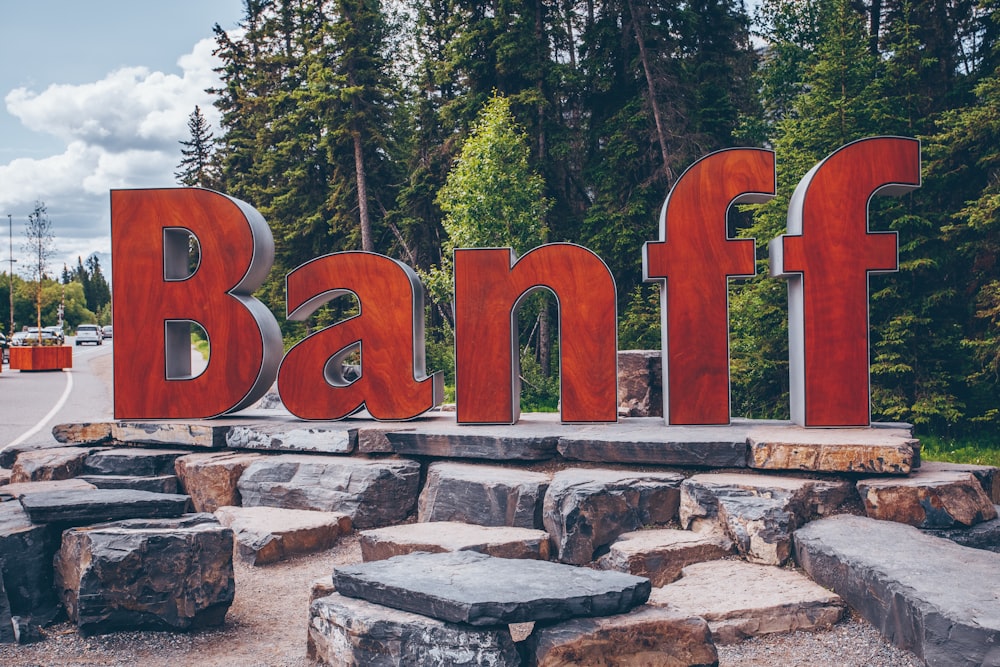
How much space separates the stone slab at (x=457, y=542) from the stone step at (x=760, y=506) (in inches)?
46.6

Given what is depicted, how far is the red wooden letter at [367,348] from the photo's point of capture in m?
7.63

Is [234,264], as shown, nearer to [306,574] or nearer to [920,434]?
[306,574]

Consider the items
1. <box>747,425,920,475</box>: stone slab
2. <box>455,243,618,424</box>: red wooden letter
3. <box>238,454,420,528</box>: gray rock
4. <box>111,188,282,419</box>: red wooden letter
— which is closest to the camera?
<box>747,425,920,475</box>: stone slab

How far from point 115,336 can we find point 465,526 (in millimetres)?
4305

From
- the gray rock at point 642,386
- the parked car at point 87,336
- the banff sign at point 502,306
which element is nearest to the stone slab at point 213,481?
the banff sign at point 502,306

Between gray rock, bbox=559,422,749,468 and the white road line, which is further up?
gray rock, bbox=559,422,749,468

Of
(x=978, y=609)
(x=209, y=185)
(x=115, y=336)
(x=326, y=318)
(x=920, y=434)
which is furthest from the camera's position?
(x=209, y=185)

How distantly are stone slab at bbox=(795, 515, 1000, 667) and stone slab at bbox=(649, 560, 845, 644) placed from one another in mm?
181

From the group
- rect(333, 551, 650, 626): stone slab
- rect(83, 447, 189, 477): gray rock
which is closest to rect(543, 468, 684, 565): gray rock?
rect(333, 551, 650, 626): stone slab

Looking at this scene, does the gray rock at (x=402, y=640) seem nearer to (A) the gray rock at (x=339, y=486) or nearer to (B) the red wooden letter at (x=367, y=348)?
(A) the gray rock at (x=339, y=486)

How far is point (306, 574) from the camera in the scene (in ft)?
18.7

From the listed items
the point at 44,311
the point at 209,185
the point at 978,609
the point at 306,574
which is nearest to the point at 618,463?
the point at 306,574

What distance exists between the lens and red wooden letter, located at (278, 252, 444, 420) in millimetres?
7629

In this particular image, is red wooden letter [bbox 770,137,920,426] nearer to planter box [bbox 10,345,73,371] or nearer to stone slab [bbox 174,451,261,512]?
stone slab [bbox 174,451,261,512]
